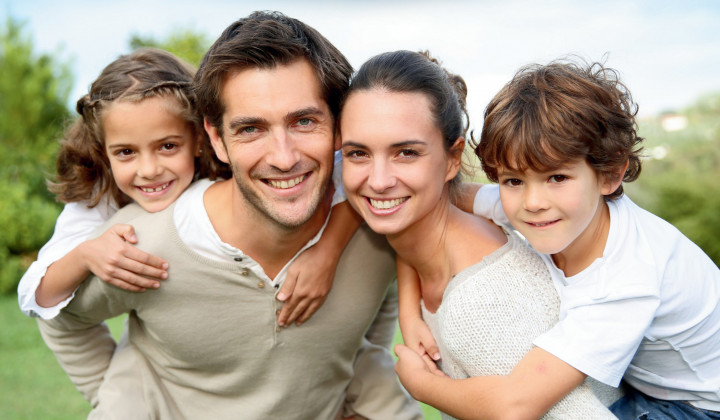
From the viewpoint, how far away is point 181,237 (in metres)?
3.03

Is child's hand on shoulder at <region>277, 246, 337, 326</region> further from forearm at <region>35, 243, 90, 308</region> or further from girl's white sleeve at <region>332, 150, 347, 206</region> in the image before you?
forearm at <region>35, 243, 90, 308</region>

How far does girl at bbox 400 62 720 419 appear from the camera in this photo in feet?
7.70

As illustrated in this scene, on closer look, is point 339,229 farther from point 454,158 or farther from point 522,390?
point 522,390

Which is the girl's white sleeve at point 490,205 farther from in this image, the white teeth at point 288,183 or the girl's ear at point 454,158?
the white teeth at point 288,183

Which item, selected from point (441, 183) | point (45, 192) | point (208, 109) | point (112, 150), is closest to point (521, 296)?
point (441, 183)

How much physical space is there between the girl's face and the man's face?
436 mm

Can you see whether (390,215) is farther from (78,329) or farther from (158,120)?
(78,329)

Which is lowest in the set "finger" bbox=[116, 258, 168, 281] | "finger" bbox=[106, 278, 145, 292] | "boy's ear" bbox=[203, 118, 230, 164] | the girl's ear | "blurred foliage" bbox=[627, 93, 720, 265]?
"blurred foliage" bbox=[627, 93, 720, 265]

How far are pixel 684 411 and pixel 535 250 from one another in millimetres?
837

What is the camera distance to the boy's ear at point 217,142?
3.01m

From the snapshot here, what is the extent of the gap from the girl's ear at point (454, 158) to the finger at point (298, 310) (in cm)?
83

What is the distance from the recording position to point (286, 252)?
10.2 ft

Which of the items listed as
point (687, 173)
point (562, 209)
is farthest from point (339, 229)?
point (687, 173)

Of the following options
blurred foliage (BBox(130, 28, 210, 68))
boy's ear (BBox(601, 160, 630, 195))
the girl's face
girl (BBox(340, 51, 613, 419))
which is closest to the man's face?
girl (BBox(340, 51, 613, 419))
